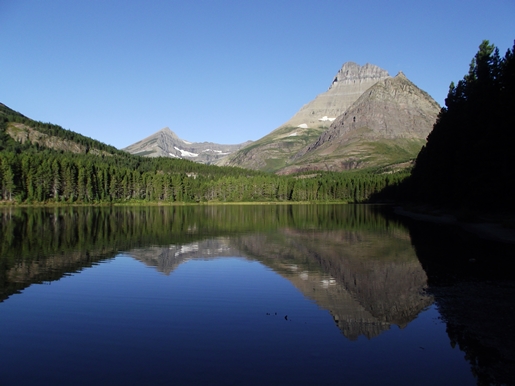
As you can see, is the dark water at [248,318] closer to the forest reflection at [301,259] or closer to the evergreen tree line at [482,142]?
the forest reflection at [301,259]

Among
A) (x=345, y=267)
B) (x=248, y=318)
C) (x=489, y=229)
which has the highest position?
(x=489, y=229)

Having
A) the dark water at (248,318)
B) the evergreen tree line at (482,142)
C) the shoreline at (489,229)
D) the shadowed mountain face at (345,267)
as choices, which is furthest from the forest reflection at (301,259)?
the evergreen tree line at (482,142)

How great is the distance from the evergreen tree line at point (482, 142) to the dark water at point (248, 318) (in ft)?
73.4

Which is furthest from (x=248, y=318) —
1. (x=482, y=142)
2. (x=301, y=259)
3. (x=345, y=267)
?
(x=482, y=142)

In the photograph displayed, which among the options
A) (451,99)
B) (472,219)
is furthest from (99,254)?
(451,99)

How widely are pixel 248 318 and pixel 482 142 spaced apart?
50.5m

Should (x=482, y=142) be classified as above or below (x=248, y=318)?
above

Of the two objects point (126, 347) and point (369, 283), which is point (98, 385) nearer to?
point (126, 347)

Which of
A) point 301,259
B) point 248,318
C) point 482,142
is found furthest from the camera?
point 482,142

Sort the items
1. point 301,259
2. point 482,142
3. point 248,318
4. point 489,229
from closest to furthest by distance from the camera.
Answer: point 248,318 → point 301,259 → point 489,229 → point 482,142

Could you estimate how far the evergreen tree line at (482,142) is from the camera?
53.8 meters

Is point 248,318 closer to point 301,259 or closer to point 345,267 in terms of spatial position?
point 345,267

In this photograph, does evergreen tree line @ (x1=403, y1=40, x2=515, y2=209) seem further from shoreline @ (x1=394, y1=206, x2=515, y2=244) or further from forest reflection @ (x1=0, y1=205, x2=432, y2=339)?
forest reflection @ (x1=0, y1=205, x2=432, y2=339)

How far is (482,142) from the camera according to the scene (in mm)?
56250
